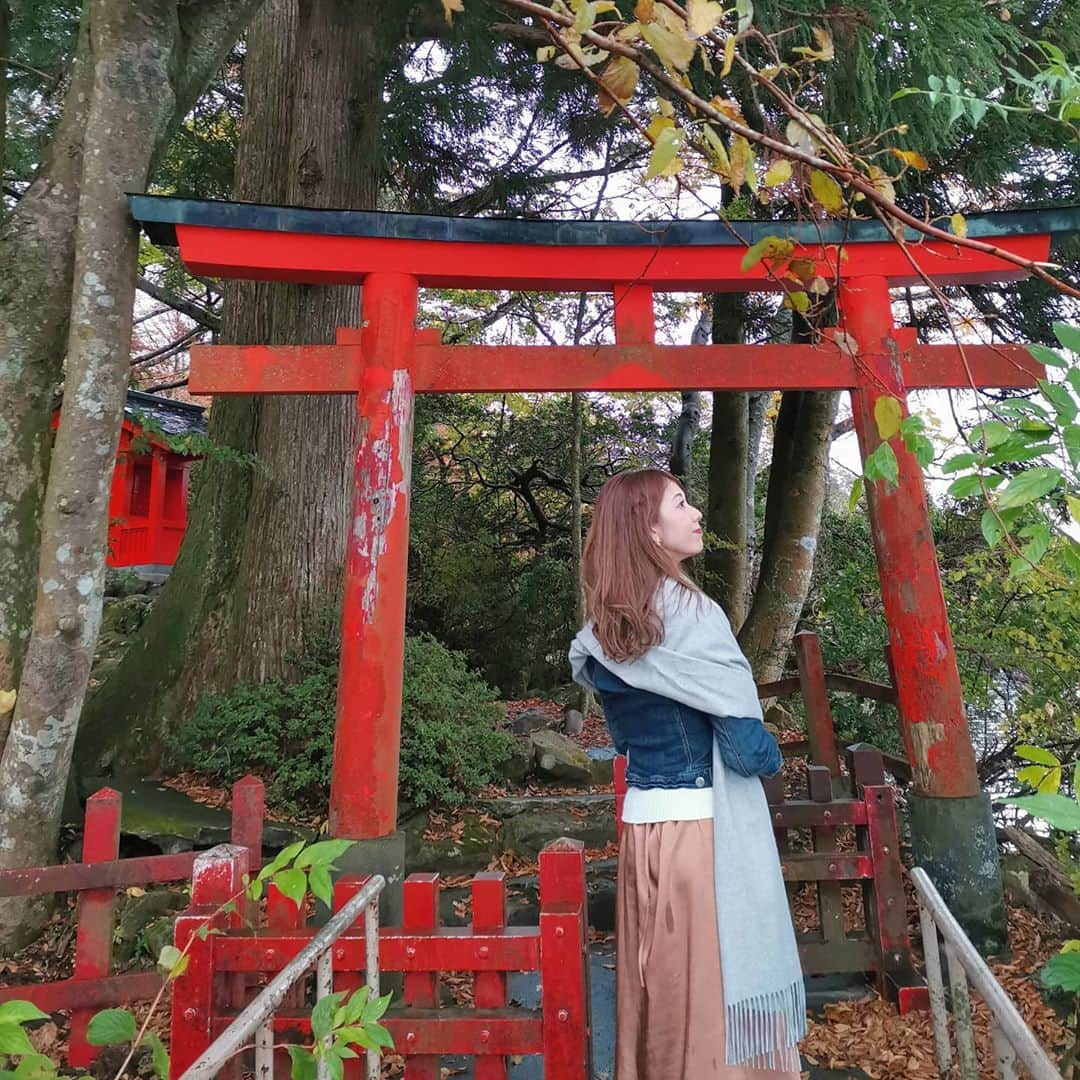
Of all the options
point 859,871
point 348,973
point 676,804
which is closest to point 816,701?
point 859,871

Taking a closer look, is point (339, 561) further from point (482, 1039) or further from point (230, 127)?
point (230, 127)

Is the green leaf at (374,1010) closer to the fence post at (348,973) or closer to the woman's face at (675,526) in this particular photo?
the fence post at (348,973)

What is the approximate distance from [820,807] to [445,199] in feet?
23.8

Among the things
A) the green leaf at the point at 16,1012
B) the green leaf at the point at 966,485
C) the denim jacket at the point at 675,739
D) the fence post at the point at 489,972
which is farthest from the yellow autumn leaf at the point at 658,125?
the fence post at the point at 489,972

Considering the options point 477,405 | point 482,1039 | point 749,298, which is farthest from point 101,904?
point 477,405

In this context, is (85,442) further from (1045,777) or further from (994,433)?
(1045,777)

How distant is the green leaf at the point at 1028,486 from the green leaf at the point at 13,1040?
1480 millimetres

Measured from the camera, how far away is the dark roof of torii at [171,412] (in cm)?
1412

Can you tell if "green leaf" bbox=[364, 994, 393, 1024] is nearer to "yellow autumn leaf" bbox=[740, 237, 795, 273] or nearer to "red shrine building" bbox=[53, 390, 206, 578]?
"yellow autumn leaf" bbox=[740, 237, 795, 273]

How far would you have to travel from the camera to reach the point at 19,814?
337 centimetres

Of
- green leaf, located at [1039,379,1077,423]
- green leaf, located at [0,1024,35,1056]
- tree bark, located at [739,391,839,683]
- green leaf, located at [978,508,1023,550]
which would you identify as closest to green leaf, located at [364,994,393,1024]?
green leaf, located at [0,1024,35,1056]

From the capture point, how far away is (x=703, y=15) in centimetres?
125

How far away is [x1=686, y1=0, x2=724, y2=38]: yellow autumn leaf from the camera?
1.25 metres

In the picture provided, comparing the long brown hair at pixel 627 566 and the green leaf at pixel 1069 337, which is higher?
the green leaf at pixel 1069 337
